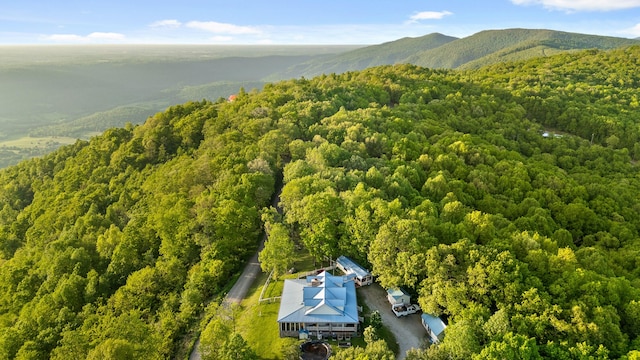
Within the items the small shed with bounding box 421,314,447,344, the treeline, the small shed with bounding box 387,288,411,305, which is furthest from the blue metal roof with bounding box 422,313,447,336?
the treeline

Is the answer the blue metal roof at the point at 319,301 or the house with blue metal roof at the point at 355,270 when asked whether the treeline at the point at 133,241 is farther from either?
the house with blue metal roof at the point at 355,270

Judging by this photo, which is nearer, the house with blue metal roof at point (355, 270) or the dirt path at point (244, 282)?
the house with blue metal roof at point (355, 270)

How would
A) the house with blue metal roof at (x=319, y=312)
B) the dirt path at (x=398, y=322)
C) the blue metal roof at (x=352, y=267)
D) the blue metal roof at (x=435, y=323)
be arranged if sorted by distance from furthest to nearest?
the blue metal roof at (x=352, y=267) → the dirt path at (x=398, y=322) → the house with blue metal roof at (x=319, y=312) → the blue metal roof at (x=435, y=323)

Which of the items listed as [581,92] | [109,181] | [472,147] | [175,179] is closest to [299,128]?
[175,179]

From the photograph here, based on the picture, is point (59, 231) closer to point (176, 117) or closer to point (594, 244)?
point (176, 117)

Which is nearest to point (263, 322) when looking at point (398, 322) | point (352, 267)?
point (352, 267)

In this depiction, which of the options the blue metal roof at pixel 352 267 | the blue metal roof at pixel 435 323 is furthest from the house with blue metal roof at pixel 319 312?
the blue metal roof at pixel 435 323

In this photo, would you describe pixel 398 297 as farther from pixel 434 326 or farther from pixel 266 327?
pixel 266 327
